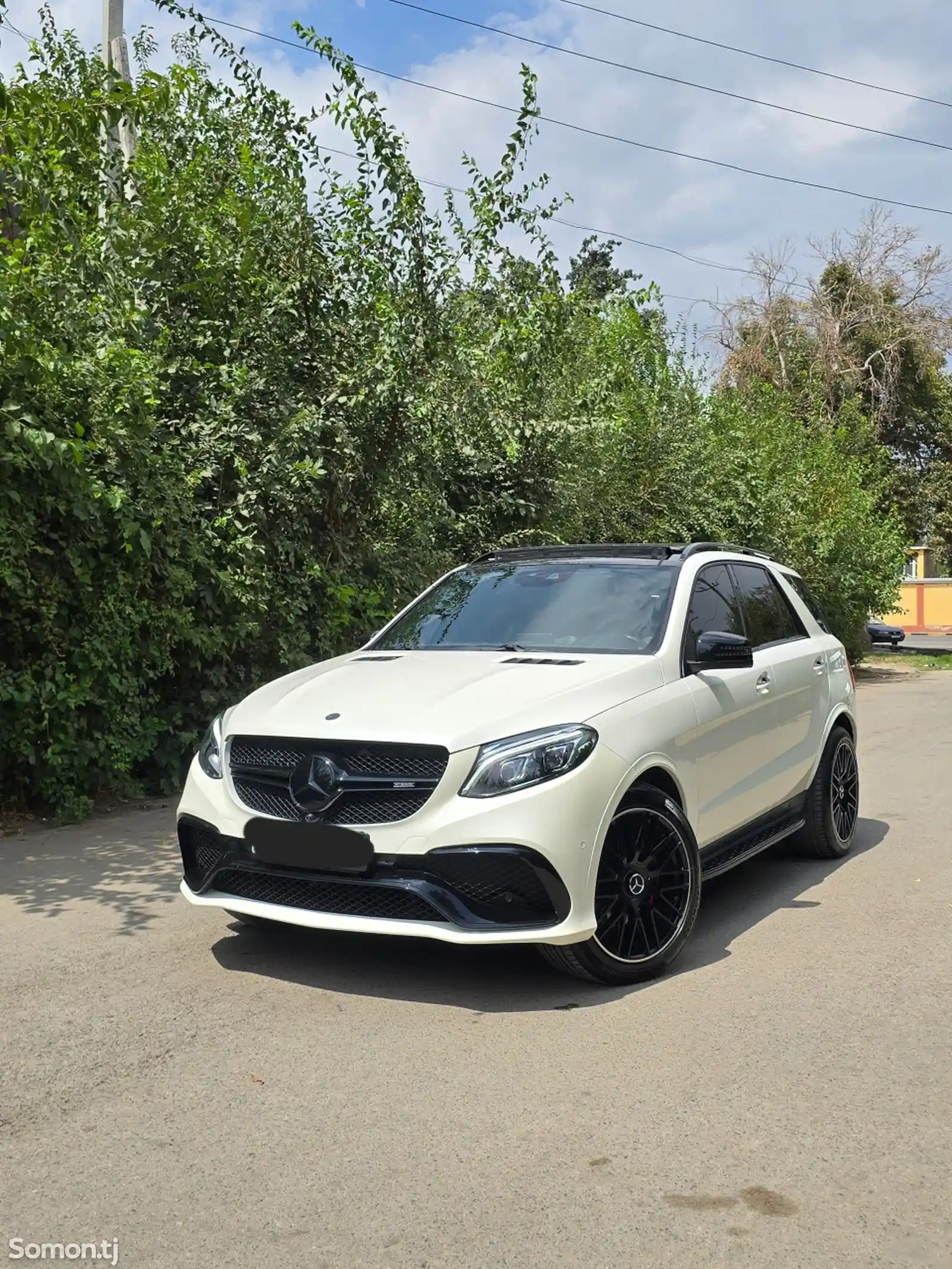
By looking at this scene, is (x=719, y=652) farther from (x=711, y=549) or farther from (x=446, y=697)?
(x=446, y=697)

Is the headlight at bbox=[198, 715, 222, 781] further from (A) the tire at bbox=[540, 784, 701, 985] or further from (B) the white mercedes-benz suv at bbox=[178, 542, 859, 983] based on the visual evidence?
(A) the tire at bbox=[540, 784, 701, 985]

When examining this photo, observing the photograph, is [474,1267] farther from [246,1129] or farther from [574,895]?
[574,895]

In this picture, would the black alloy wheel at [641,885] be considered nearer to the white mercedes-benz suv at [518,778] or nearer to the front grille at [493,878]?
the white mercedes-benz suv at [518,778]

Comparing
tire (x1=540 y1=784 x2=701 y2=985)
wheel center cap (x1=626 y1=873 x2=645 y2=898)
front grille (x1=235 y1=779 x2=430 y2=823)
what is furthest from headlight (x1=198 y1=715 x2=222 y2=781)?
wheel center cap (x1=626 y1=873 x2=645 y2=898)

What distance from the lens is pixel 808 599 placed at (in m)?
7.86

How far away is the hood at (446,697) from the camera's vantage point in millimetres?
4801

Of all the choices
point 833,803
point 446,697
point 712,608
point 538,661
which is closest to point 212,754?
point 446,697

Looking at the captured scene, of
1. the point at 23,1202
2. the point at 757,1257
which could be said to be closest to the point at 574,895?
the point at 757,1257

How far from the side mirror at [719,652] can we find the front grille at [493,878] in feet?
5.12

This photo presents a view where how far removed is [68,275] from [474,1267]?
7.32m

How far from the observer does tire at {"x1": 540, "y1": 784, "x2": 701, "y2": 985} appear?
4.83 metres

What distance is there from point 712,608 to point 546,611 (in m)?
0.84

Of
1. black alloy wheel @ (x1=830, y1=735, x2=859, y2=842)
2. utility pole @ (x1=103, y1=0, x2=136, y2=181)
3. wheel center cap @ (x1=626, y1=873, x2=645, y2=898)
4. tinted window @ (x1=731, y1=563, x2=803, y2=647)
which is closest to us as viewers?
wheel center cap @ (x1=626, y1=873, x2=645, y2=898)

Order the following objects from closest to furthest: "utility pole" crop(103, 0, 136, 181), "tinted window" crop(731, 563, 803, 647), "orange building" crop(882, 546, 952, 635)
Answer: "tinted window" crop(731, 563, 803, 647)
"utility pole" crop(103, 0, 136, 181)
"orange building" crop(882, 546, 952, 635)
